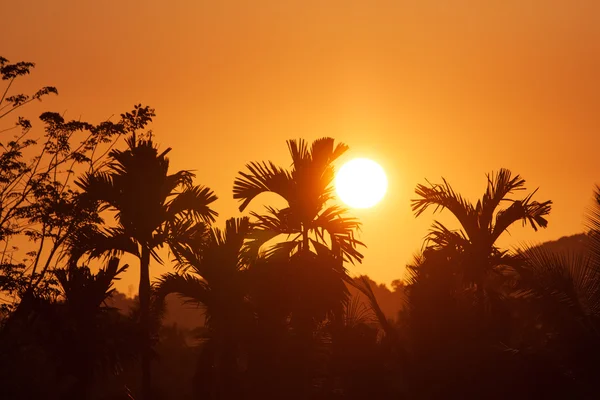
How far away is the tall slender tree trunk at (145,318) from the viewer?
64.3 feet

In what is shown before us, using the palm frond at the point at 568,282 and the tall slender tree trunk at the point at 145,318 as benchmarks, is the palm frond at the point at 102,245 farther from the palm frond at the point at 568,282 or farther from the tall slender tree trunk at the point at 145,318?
the palm frond at the point at 568,282

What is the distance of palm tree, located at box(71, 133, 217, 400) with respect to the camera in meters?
20.8

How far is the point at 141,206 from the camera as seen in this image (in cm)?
2075

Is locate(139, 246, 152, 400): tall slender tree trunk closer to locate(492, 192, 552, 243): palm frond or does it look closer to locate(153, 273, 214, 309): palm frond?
locate(153, 273, 214, 309): palm frond

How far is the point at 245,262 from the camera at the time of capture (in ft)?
65.6

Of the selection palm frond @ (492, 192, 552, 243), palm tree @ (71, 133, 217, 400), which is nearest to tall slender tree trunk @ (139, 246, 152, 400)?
palm tree @ (71, 133, 217, 400)

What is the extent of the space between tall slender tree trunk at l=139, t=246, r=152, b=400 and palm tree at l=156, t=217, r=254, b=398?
2.18 feet

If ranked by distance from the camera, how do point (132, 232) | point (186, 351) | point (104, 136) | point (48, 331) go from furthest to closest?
point (186, 351) → point (104, 136) → point (132, 232) → point (48, 331)

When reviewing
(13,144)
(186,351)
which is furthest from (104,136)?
(186,351)

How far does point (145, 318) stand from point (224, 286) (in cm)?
209

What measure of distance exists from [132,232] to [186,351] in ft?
146

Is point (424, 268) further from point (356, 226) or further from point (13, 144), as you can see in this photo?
point (13, 144)

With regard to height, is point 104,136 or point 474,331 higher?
point 104,136

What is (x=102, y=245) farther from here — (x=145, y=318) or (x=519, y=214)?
(x=519, y=214)
